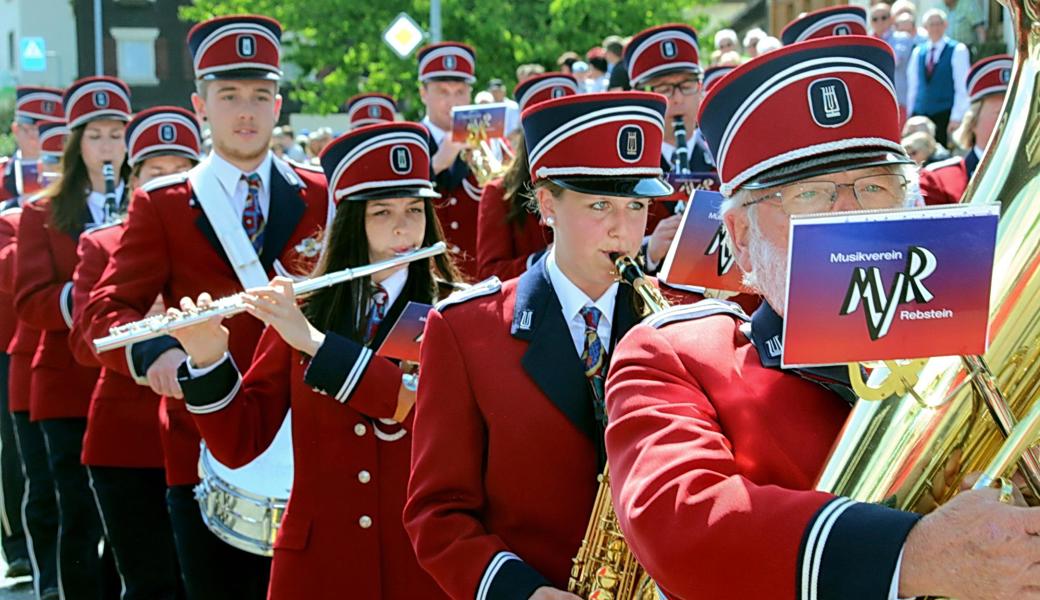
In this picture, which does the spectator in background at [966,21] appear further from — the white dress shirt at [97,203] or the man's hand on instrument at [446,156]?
the white dress shirt at [97,203]

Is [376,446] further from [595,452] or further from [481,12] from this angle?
[481,12]

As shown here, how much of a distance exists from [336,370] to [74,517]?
3.48 meters

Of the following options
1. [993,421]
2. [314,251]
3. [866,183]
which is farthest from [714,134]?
[314,251]

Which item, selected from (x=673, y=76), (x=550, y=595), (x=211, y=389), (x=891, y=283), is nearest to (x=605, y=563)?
(x=550, y=595)

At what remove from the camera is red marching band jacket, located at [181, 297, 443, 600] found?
389cm

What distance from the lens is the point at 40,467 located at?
756 centimetres

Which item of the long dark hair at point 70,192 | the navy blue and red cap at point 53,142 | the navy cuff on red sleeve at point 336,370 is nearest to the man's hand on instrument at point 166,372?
the navy cuff on red sleeve at point 336,370

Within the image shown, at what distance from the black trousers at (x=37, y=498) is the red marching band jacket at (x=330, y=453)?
386 centimetres

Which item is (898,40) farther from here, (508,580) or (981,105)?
(508,580)

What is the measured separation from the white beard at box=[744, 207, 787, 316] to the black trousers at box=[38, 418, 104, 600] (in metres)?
5.07

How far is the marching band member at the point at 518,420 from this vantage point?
3018mm

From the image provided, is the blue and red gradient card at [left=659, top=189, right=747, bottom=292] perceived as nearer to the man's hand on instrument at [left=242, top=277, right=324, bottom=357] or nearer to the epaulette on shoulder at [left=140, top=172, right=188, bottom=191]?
the man's hand on instrument at [left=242, top=277, right=324, bottom=357]

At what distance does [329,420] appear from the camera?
4.02m

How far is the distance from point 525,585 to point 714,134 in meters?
0.98
